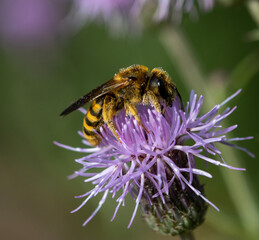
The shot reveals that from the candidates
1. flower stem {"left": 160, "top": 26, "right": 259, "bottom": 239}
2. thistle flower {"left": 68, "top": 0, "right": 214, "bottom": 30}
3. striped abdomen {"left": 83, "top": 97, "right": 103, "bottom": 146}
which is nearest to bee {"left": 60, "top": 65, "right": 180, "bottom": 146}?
striped abdomen {"left": 83, "top": 97, "right": 103, "bottom": 146}

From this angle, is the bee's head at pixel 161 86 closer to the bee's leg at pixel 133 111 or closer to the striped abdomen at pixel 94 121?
the bee's leg at pixel 133 111

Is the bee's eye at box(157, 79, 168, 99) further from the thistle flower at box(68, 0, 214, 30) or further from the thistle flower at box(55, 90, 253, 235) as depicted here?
the thistle flower at box(68, 0, 214, 30)

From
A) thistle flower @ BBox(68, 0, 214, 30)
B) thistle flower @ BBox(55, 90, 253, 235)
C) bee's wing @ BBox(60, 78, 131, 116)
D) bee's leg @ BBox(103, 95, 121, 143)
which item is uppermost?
thistle flower @ BBox(68, 0, 214, 30)

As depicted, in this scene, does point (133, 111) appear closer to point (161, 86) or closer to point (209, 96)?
point (161, 86)

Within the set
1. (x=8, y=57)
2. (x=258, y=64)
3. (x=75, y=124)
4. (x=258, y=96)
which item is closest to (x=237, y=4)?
(x=258, y=64)

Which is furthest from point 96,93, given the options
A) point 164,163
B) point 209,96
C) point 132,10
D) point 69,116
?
point 69,116
